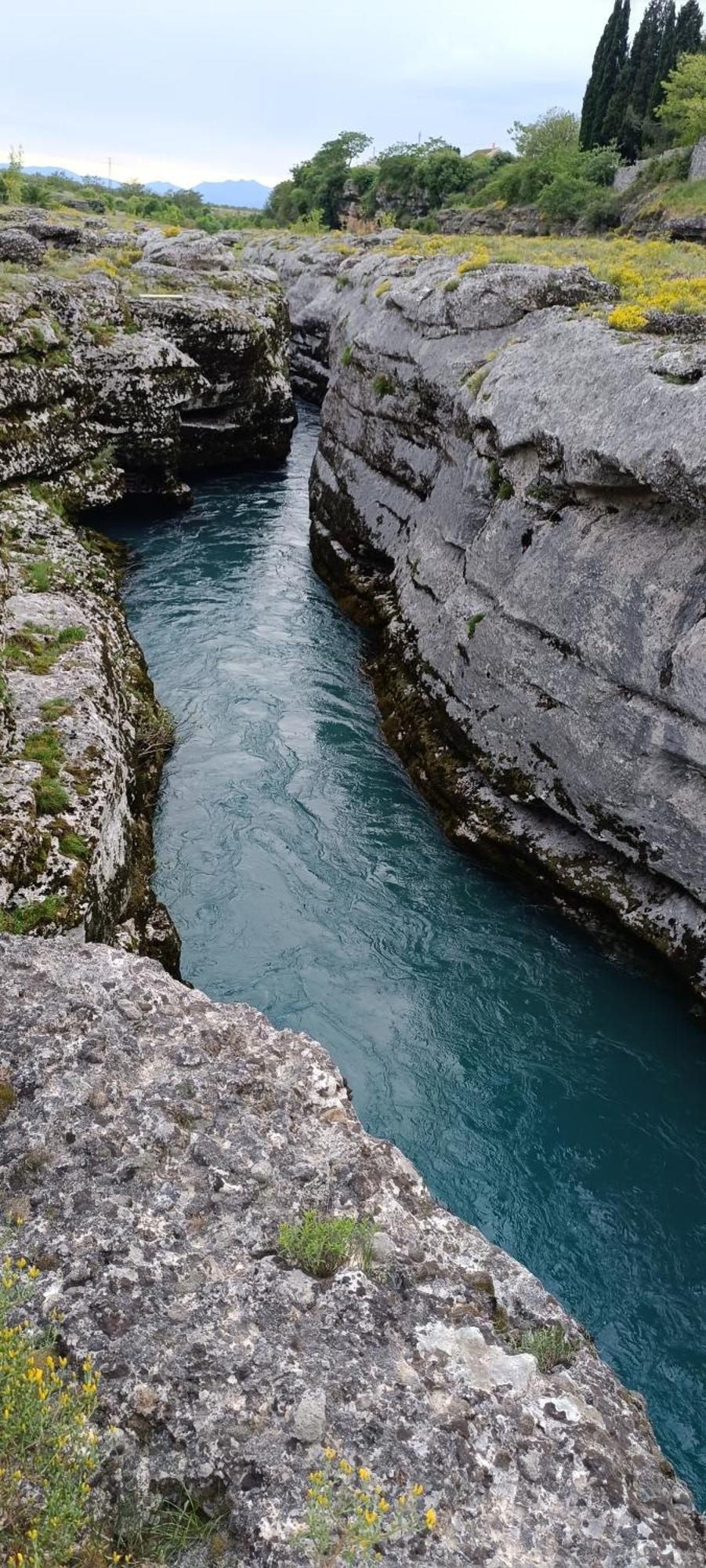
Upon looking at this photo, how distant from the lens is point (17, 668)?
45.6 ft

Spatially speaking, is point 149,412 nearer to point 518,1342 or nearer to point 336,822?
point 336,822

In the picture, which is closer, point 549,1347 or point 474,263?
point 549,1347

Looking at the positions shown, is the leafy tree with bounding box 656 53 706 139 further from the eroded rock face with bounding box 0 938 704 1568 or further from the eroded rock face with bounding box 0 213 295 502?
the eroded rock face with bounding box 0 938 704 1568

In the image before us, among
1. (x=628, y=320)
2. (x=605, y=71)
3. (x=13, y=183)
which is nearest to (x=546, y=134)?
(x=605, y=71)

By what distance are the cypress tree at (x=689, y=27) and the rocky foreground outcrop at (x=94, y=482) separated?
42.0 metres

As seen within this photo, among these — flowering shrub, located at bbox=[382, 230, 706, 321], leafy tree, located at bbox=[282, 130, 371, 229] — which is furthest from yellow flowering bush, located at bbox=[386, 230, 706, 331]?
leafy tree, located at bbox=[282, 130, 371, 229]

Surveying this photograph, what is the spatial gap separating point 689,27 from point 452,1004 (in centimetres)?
7809

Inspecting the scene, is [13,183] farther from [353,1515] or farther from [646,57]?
[353,1515]

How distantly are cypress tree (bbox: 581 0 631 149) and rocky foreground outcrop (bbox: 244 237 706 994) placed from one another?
57881mm

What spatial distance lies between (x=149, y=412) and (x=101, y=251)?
1913 centimetres

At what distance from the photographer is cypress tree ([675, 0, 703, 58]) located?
63.7 metres

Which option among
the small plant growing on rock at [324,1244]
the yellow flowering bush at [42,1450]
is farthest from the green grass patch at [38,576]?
the yellow flowering bush at [42,1450]

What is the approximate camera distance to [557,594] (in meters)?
15.0

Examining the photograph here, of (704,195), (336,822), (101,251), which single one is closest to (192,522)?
(336,822)
